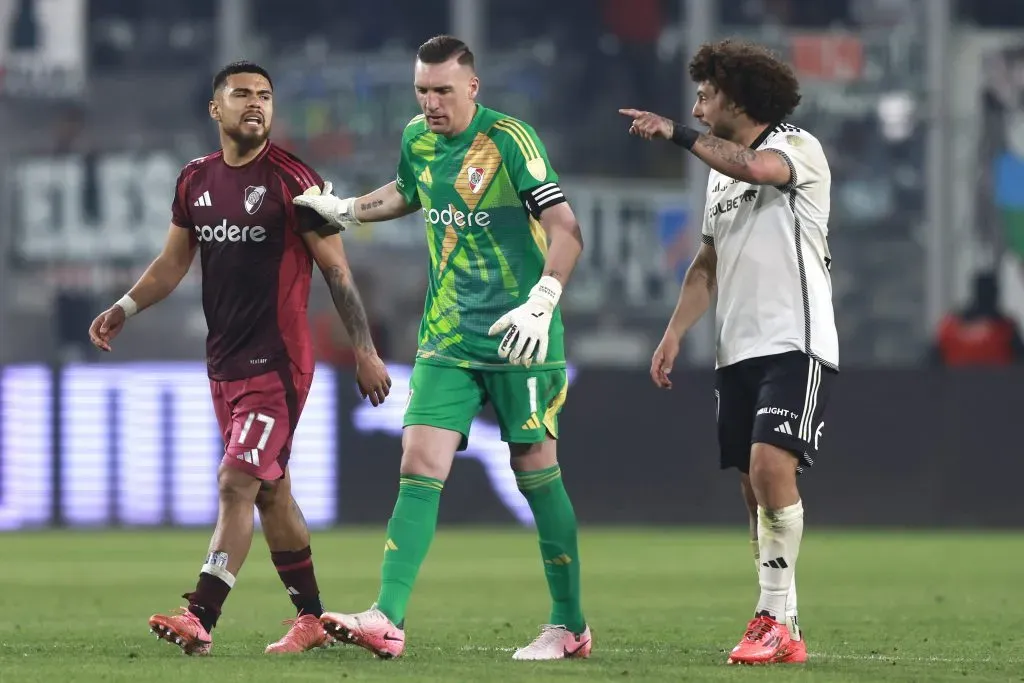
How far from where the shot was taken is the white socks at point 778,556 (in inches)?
287

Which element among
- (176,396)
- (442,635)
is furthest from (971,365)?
(442,635)

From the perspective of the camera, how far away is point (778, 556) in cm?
732

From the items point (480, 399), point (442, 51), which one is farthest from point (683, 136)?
point (480, 399)

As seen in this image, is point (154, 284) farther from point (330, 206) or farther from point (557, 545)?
point (557, 545)

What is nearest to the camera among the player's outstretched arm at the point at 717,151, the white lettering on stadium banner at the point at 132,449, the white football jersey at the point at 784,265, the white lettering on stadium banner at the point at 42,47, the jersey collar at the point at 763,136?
the player's outstretched arm at the point at 717,151

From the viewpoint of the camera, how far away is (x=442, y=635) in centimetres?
832

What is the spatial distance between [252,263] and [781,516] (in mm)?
2184

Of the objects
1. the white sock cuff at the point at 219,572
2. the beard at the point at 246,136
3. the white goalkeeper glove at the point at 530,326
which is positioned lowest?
the white sock cuff at the point at 219,572

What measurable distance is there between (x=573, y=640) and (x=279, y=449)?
1.29m

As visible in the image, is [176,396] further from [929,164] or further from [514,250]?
[514,250]

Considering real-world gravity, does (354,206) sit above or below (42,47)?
below

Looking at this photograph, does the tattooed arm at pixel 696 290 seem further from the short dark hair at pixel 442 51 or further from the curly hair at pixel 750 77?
the short dark hair at pixel 442 51

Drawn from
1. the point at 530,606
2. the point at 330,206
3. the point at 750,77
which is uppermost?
the point at 750,77

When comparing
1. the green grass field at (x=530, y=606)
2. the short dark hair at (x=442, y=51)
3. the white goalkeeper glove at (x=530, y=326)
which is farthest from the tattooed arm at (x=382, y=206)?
the green grass field at (x=530, y=606)
